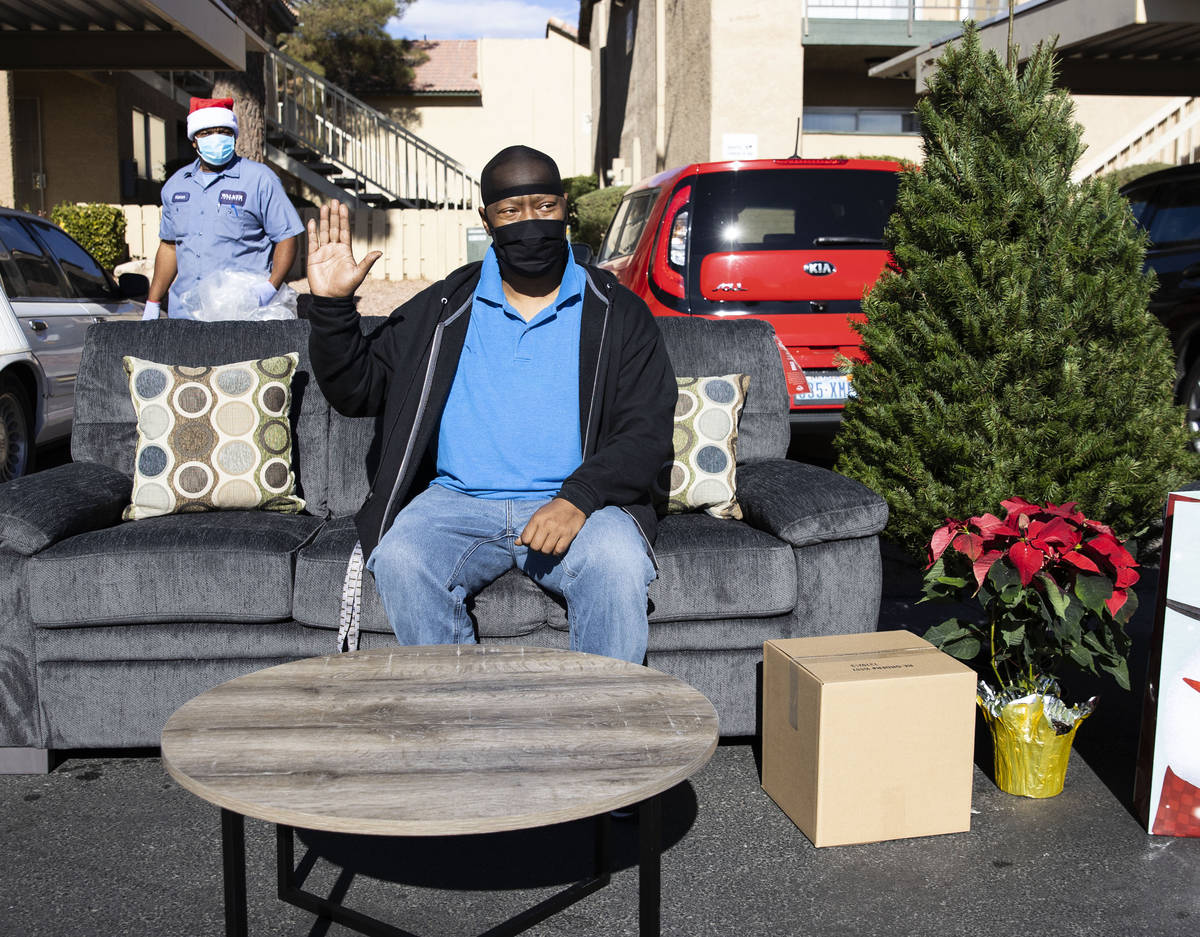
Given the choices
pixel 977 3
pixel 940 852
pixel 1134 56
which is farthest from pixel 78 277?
pixel 977 3

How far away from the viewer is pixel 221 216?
5289mm

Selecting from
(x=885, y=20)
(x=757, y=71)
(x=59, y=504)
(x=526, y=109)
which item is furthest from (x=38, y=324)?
(x=526, y=109)

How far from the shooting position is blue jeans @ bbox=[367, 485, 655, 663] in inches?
120

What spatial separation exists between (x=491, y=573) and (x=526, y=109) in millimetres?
30110

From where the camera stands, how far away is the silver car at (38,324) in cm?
633

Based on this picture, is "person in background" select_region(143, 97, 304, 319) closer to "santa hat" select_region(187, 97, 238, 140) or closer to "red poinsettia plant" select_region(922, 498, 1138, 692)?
"santa hat" select_region(187, 97, 238, 140)

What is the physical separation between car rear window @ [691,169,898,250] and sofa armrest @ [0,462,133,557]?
3.25 metres

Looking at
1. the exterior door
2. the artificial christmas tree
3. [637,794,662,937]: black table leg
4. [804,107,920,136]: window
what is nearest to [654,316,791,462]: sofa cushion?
the artificial christmas tree

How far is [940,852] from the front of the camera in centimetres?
293

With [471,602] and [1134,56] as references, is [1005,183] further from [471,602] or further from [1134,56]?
[1134,56]

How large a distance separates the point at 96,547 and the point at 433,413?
1055 mm

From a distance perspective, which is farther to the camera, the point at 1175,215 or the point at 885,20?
the point at 885,20

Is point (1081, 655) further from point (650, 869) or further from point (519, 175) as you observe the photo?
point (519, 175)

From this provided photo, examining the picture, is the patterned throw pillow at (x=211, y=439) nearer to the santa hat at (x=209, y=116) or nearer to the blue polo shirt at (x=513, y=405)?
the blue polo shirt at (x=513, y=405)
